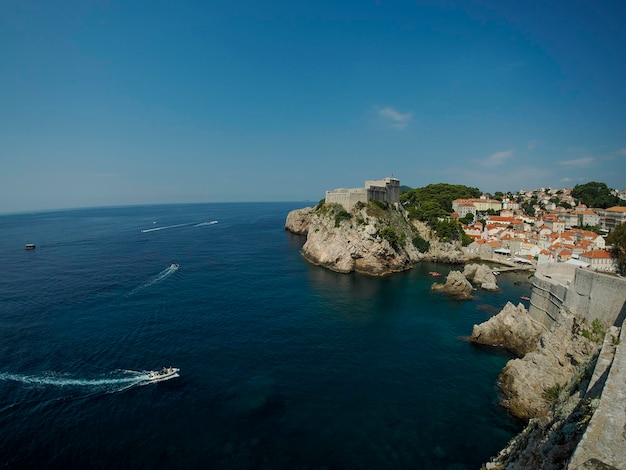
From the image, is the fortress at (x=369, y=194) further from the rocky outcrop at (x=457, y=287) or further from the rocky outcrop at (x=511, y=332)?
the rocky outcrop at (x=511, y=332)

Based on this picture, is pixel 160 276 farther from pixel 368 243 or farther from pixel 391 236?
pixel 391 236

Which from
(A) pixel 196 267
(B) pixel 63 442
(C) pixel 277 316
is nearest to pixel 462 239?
(C) pixel 277 316

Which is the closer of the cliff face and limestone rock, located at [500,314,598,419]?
limestone rock, located at [500,314,598,419]

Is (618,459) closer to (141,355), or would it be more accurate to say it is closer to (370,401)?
(370,401)

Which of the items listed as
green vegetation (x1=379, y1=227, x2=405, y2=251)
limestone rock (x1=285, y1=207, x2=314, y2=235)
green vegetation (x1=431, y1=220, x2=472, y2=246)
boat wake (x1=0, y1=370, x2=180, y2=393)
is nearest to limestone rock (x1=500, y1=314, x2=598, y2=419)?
boat wake (x1=0, y1=370, x2=180, y2=393)

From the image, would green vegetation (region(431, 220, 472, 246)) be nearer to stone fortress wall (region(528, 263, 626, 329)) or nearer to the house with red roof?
the house with red roof

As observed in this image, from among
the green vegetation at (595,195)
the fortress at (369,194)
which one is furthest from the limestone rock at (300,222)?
the green vegetation at (595,195)
